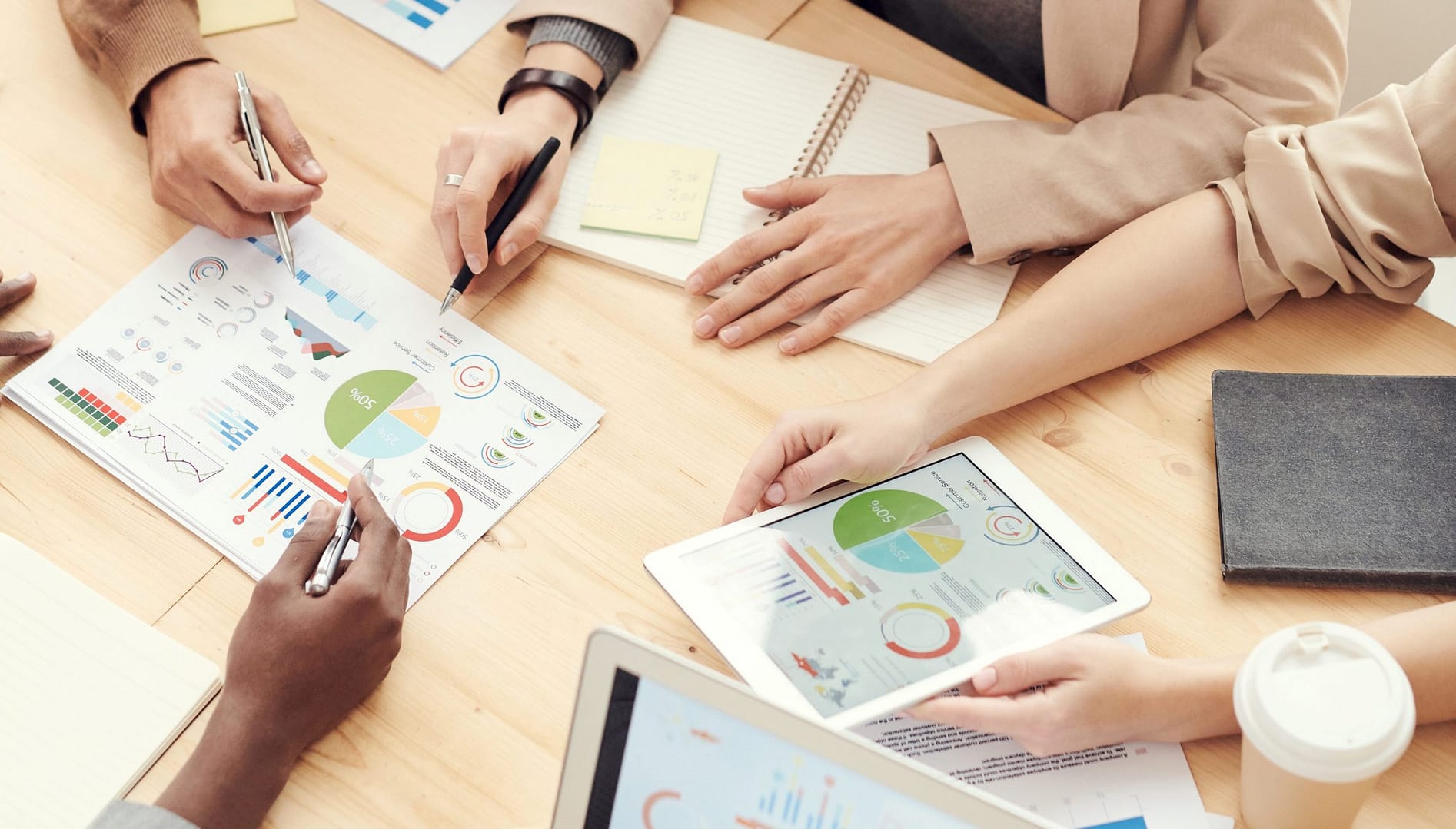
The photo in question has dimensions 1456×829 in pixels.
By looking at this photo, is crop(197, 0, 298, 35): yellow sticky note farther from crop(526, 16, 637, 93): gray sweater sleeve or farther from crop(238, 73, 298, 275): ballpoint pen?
crop(526, 16, 637, 93): gray sweater sleeve

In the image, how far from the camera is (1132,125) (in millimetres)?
987

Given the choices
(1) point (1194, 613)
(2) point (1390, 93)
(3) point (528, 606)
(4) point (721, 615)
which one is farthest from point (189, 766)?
(2) point (1390, 93)

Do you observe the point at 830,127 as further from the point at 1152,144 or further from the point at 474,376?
the point at 474,376

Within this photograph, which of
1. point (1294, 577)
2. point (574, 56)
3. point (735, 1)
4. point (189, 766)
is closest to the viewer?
point (189, 766)

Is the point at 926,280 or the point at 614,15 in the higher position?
the point at 614,15

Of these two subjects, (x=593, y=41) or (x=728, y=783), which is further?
(x=593, y=41)

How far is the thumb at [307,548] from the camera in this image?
767 mm

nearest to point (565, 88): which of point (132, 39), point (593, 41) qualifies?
point (593, 41)

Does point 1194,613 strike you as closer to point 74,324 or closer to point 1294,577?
point 1294,577

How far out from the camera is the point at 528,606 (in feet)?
2.63

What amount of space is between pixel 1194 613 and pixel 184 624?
751 millimetres

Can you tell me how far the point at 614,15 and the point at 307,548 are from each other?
0.61 metres

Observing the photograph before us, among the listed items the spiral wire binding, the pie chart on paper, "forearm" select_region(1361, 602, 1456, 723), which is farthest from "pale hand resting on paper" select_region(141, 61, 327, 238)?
"forearm" select_region(1361, 602, 1456, 723)

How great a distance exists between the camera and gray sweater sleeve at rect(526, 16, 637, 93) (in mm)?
1076
